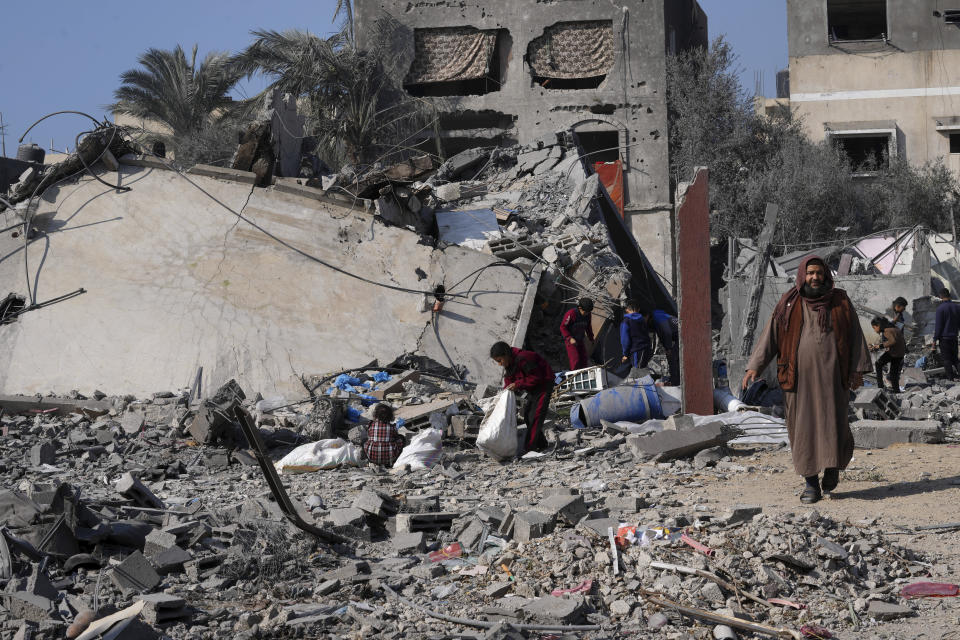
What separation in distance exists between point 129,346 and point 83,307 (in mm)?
865

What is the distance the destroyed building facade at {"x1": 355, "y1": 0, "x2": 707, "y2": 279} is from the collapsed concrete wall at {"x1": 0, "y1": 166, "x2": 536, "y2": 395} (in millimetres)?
12987

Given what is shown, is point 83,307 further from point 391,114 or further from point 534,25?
point 534,25

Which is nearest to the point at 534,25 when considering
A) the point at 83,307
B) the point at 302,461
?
the point at 83,307

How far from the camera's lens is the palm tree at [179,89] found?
2544 cm

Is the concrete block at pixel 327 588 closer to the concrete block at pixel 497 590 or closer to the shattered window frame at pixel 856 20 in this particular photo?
the concrete block at pixel 497 590

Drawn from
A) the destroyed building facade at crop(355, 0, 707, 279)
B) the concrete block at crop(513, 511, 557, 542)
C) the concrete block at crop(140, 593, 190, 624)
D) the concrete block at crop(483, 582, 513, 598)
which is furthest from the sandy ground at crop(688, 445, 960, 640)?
the destroyed building facade at crop(355, 0, 707, 279)

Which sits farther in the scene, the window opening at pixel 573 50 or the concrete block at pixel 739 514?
the window opening at pixel 573 50

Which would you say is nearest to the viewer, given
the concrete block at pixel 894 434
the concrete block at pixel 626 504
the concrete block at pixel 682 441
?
the concrete block at pixel 626 504

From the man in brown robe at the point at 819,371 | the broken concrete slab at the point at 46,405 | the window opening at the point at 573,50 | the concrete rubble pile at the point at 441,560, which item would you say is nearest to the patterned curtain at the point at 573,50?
the window opening at the point at 573,50

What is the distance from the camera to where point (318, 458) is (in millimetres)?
8305

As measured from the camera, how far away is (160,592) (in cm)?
463

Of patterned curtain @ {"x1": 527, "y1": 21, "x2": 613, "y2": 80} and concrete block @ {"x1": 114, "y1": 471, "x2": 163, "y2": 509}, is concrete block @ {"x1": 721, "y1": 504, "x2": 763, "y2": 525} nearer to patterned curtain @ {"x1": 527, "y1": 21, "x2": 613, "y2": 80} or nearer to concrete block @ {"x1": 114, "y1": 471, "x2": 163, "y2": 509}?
concrete block @ {"x1": 114, "y1": 471, "x2": 163, "y2": 509}

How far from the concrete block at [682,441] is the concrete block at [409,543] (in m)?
2.72

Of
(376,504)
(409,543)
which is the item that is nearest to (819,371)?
(409,543)
